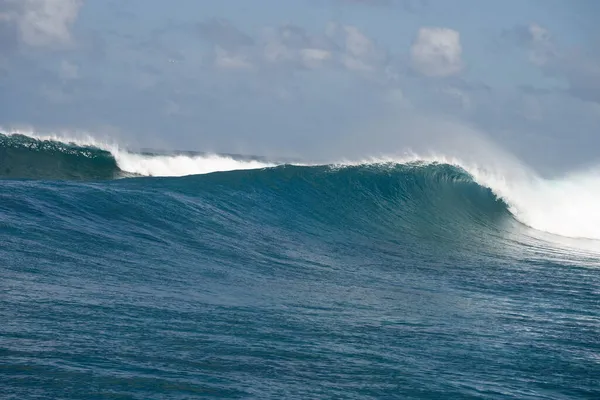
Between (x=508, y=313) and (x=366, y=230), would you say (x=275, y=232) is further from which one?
(x=508, y=313)

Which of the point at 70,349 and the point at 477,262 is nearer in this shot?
the point at 70,349

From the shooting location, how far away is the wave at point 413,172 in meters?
27.1

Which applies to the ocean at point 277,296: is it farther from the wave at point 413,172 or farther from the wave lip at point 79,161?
the wave lip at point 79,161

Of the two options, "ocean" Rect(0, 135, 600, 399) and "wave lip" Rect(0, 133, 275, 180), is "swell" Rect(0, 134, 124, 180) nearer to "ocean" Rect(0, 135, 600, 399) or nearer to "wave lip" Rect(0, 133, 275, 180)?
"wave lip" Rect(0, 133, 275, 180)

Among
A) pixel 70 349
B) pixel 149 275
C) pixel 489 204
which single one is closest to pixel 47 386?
pixel 70 349

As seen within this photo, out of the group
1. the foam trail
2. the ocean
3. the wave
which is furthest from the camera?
the foam trail

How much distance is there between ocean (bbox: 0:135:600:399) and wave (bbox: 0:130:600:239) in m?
2.95

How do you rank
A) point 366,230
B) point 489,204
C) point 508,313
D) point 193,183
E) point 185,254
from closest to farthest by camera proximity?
point 508,313
point 185,254
point 366,230
point 193,183
point 489,204

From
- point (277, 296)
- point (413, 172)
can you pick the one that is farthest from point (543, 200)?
point (277, 296)

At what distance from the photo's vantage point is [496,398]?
7098mm

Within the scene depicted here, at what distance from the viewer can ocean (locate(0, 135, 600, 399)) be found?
722 cm

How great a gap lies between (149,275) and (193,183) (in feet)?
33.0

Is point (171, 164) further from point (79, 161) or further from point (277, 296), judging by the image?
point (277, 296)

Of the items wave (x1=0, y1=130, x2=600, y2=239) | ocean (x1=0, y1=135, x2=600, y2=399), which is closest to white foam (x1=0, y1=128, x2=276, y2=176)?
wave (x1=0, y1=130, x2=600, y2=239)
